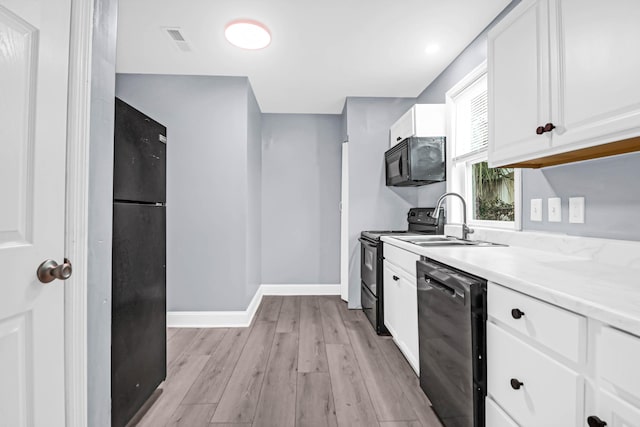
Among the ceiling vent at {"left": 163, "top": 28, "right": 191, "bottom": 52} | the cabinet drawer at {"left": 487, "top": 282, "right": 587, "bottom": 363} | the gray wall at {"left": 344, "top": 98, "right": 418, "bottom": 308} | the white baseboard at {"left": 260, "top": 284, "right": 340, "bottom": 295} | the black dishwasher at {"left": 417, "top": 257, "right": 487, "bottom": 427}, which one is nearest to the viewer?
the cabinet drawer at {"left": 487, "top": 282, "right": 587, "bottom": 363}

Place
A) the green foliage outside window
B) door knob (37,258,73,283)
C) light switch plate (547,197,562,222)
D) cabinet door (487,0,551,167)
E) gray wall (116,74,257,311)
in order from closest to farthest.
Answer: door knob (37,258,73,283), cabinet door (487,0,551,167), light switch plate (547,197,562,222), the green foliage outside window, gray wall (116,74,257,311)

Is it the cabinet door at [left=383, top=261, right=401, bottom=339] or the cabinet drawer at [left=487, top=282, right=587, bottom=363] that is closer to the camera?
the cabinet drawer at [left=487, top=282, right=587, bottom=363]

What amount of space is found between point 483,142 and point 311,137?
2.42 m

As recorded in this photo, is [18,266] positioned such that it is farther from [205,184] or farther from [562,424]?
[205,184]

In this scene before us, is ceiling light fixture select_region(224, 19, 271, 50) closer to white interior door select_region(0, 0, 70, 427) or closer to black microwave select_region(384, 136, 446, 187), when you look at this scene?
white interior door select_region(0, 0, 70, 427)

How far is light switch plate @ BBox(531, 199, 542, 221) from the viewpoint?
1727 mm

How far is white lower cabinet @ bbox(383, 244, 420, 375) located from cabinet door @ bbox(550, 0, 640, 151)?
1.04m

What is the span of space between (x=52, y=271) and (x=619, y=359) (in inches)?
59.1

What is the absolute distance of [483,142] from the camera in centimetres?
240

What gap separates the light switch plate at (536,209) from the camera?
173 centimetres

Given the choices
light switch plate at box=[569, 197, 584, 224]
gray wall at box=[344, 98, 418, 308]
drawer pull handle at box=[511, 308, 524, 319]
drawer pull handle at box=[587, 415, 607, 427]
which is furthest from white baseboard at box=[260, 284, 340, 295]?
drawer pull handle at box=[587, 415, 607, 427]

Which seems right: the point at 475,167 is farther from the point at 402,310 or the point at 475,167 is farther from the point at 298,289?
the point at 298,289

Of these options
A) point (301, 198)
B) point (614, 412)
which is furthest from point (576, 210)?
point (301, 198)

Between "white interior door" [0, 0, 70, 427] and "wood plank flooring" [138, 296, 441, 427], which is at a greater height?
"white interior door" [0, 0, 70, 427]
